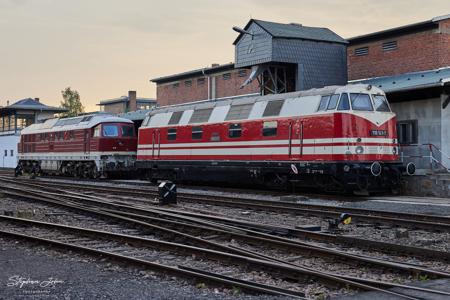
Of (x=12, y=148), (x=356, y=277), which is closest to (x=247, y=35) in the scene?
(x=356, y=277)

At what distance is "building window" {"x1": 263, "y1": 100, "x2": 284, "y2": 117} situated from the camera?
66.2ft

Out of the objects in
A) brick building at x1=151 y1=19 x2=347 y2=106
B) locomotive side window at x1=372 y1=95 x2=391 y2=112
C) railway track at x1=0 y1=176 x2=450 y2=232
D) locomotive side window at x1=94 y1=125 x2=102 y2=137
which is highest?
brick building at x1=151 y1=19 x2=347 y2=106

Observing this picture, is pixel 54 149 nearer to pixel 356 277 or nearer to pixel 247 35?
pixel 247 35

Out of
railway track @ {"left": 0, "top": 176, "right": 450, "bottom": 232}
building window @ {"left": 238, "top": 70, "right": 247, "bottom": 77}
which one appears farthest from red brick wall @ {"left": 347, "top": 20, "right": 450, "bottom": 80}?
railway track @ {"left": 0, "top": 176, "right": 450, "bottom": 232}

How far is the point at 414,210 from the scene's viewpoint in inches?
589

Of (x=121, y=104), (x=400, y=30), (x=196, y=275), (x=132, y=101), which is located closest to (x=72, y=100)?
(x=121, y=104)

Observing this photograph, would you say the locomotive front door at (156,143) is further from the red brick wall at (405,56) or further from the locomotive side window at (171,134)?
the red brick wall at (405,56)

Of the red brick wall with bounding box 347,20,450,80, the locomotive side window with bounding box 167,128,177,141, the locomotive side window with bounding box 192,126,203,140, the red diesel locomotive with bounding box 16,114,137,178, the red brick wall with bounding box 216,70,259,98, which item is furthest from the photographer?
the red brick wall with bounding box 216,70,259,98

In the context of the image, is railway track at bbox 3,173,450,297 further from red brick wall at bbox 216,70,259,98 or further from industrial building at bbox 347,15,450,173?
red brick wall at bbox 216,70,259,98

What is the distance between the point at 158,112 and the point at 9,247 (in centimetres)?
1703

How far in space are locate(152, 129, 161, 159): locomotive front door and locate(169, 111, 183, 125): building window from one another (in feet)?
3.43

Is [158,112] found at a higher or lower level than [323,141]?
higher

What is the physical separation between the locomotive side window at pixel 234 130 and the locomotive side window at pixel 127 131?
36.2 ft

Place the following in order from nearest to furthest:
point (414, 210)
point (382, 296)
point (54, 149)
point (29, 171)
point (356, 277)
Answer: point (382, 296)
point (356, 277)
point (414, 210)
point (54, 149)
point (29, 171)
